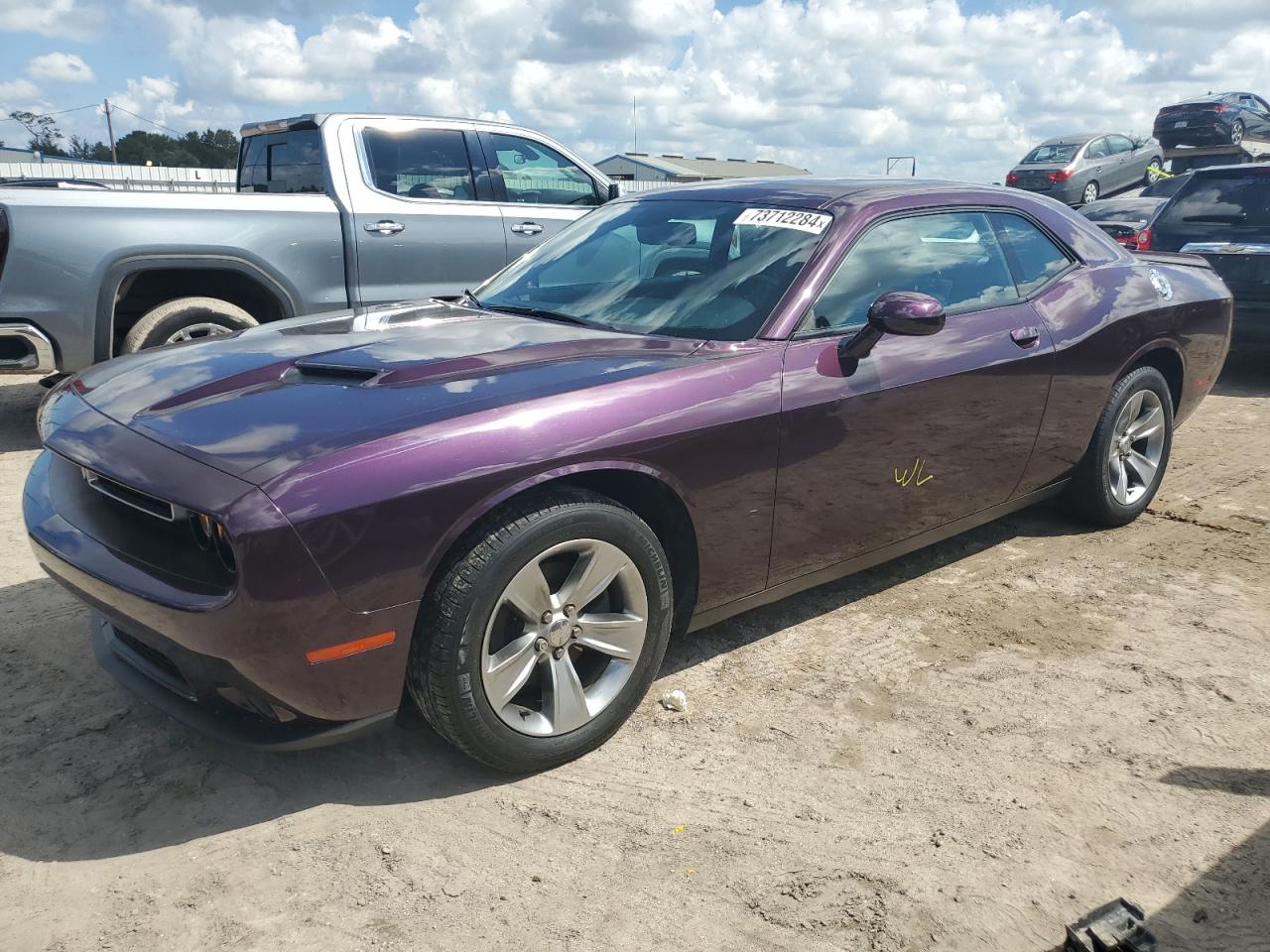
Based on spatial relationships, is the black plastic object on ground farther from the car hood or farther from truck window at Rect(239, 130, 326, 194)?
truck window at Rect(239, 130, 326, 194)

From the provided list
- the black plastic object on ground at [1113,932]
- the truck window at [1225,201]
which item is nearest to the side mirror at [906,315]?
the black plastic object on ground at [1113,932]

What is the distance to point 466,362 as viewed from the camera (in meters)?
2.89

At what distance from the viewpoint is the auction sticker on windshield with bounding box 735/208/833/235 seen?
346 cm

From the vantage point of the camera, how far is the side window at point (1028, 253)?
162 inches

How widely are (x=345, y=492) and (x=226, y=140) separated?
242 feet

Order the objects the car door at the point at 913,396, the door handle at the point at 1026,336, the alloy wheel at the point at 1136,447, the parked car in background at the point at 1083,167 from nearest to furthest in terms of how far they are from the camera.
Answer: the car door at the point at 913,396 < the door handle at the point at 1026,336 < the alloy wheel at the point at 1136,447 < the parked car in background at the point at 1083,167

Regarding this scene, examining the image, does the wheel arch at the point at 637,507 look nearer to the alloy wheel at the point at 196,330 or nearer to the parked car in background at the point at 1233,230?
the alloy wheel at the point at 196,330

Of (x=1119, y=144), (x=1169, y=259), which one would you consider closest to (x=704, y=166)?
(x=1119, y=144)

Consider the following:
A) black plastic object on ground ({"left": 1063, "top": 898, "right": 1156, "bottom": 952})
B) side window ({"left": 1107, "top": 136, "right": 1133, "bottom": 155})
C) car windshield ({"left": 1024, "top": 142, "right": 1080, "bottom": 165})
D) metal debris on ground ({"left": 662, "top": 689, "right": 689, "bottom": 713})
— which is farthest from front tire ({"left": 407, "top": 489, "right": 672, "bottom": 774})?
side window ({"left": 1107, "top": 136, "right": 1133, "bottom": 155})

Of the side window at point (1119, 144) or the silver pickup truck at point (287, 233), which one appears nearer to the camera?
the silver pickup truck at point (287, 233)

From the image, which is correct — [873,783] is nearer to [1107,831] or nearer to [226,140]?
[1107,831]

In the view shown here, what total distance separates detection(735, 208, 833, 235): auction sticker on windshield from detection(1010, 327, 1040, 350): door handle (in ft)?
3.14

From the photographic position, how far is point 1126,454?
4730mm

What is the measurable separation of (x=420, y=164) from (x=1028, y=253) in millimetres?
4145
